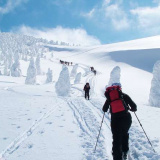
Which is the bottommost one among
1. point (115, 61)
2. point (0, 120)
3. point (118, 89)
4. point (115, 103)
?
point (0, 120)

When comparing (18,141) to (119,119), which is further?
(18,141)

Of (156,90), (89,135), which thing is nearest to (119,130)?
(89,135)

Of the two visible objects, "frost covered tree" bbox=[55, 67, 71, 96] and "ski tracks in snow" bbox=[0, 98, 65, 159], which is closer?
"ski tracks in snow" bbox=[0, 98, 65, 159]

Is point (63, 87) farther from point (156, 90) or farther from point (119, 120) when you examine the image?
point (119, 120)

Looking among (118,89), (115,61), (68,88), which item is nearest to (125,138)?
(118,89)

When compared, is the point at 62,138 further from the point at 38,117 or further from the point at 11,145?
the point at 38,117

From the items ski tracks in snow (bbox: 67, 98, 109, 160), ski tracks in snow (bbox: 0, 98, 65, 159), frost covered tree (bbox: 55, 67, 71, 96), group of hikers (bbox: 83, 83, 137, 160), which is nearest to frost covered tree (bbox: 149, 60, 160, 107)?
frost covered tree (bbox: 55, 67, 71, 96)

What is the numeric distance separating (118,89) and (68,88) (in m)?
27.1

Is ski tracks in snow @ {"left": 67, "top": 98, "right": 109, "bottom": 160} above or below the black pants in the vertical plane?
below

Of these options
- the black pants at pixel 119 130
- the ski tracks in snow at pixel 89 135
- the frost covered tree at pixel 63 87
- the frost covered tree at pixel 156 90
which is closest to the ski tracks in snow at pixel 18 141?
the ski tracks in snow at pixel 89 135

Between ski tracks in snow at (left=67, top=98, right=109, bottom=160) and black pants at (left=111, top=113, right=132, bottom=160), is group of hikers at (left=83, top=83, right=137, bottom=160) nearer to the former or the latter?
black pants at (left=111, top=113, right=132, bottom=160)

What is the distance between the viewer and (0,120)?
11.0 meters

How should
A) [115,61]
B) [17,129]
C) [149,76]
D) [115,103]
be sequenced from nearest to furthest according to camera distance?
[115,103], [17,129], [149,76], [115,61]

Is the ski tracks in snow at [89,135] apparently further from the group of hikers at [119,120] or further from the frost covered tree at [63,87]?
the frost covered tree at [63,87]
